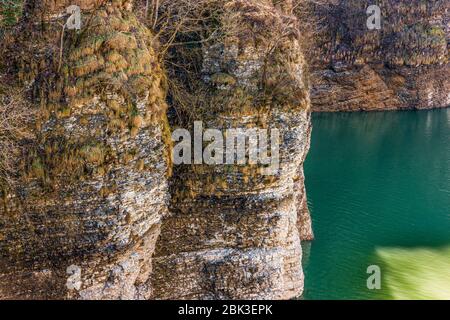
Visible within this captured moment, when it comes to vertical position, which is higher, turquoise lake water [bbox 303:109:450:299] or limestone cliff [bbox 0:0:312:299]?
limestone cliff [bbox 0:0:312:299]

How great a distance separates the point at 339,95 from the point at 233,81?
136 ft

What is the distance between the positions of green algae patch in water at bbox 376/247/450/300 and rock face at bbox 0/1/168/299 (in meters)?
11.4

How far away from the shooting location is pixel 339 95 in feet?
178

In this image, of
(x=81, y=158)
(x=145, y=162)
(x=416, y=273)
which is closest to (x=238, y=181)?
(x=145, y=162)

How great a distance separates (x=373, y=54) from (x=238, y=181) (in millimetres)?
44116

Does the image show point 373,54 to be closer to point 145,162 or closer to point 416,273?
point 416,273

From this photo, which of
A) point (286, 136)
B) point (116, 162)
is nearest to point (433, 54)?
point (286, 136)

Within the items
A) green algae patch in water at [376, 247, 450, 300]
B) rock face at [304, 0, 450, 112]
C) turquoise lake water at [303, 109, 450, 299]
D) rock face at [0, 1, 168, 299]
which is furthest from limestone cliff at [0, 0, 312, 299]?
rock face at [304, 0, 450, 112]

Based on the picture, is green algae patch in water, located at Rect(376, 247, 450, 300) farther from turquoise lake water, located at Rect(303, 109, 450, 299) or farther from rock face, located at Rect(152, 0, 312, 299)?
rock face, located at Rect(152, 0, 312, 299)

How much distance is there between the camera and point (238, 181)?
15156mm

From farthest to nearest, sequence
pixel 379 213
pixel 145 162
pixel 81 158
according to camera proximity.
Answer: pixel 379 213, pixel 145 162, pixel 81 158

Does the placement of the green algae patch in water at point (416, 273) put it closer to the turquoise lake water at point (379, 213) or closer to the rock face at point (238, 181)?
the turquoise lake water at point (379, 213)

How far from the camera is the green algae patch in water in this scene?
63.2ft

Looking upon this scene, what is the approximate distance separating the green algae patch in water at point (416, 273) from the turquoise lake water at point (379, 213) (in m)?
0.04
